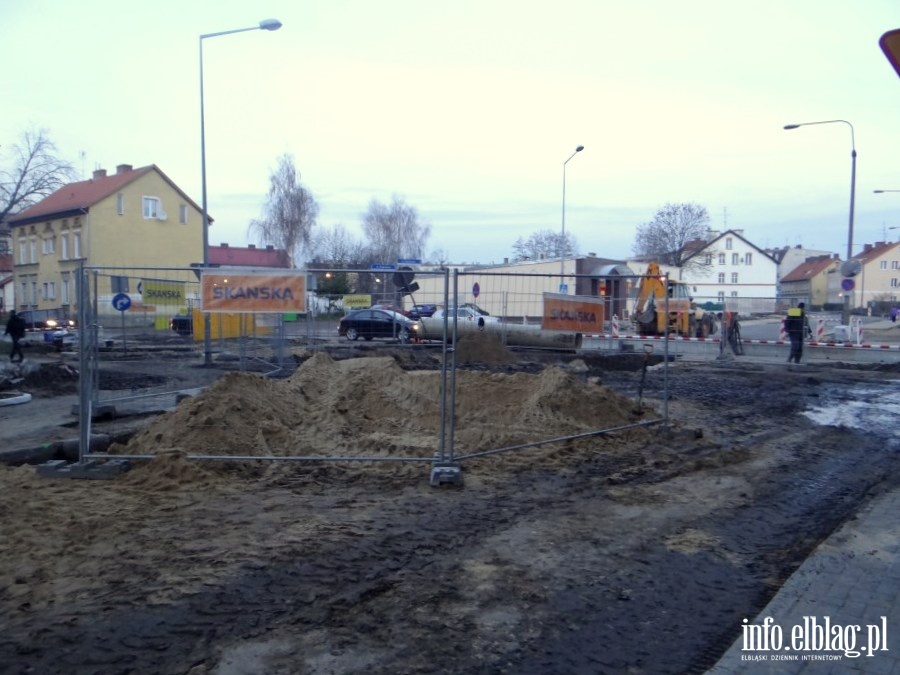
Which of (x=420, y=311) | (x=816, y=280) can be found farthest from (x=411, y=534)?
(x=816, y=280)

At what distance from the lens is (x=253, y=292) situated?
8.63 metres

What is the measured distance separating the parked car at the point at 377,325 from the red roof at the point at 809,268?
98.1 meters

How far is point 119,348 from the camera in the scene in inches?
388

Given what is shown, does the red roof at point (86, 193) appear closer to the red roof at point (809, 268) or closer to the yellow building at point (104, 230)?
the yellow building at point (104, 230)

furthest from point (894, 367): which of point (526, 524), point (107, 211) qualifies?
point (107, 211)

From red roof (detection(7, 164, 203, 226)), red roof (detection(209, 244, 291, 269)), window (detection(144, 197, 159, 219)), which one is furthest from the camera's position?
red roof (detection(209, 244, 291, 269))

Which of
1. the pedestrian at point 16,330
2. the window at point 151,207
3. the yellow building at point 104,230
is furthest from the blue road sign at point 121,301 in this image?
the window at point 151,207

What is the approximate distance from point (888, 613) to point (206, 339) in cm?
856

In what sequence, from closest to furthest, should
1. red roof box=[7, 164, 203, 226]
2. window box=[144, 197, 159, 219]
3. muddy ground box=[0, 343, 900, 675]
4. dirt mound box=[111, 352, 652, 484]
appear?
1. muddy ground box=[0, 343, 900, 675]
2. dirt mound box=[111, 352, 652, 484]
3. red roof box=[7, 164, 203, 226]
4. window box=[144, 197, 159, 219]

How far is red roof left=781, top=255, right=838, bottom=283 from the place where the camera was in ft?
325

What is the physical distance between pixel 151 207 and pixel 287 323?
48.8 m

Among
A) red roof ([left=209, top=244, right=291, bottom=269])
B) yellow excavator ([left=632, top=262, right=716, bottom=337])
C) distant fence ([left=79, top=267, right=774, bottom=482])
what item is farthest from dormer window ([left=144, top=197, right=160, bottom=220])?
distant fence ([left=79, top=267, right=774, bottom=482])

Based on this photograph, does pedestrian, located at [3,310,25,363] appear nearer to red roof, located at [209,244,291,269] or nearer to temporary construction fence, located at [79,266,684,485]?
temporary construction fence, located at [79,266,684,485]

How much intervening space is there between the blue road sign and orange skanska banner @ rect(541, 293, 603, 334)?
556cm
